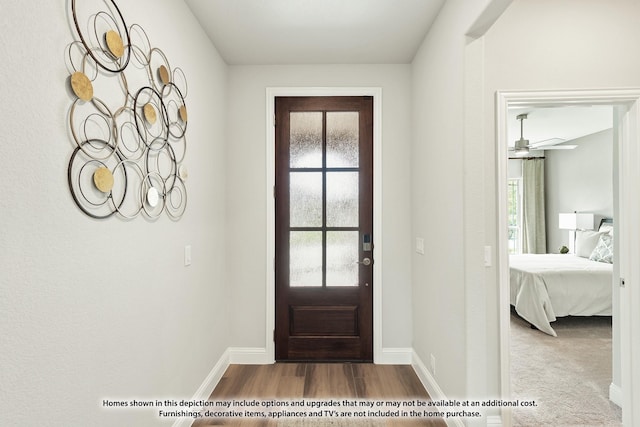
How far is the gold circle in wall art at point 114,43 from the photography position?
1247mm

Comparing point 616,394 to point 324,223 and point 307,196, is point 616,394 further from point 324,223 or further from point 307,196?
point 307,196

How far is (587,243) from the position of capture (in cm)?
491

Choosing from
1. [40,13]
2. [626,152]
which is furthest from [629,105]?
[40,13]

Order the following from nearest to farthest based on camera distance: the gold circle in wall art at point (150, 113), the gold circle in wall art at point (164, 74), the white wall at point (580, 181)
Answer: the gold circle in wall art at point (150, 113) → the gold circle in wall art at point (164, 74) → the white wall at point (580, 181)

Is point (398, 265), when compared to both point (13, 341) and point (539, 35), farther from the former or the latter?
point (13, 341)

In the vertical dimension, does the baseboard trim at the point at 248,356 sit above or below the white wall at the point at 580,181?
below

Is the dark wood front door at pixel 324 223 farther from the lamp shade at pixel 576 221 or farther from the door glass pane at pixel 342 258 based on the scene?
the lamp shade at pixel 576 221

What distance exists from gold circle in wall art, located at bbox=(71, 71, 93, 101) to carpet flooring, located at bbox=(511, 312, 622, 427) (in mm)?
2877

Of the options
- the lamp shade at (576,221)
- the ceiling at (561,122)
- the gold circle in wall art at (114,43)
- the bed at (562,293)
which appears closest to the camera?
the gold circle in wall art at (114,43)

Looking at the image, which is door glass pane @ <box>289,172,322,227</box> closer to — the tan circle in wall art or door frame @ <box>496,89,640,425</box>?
the tan circle in wall art

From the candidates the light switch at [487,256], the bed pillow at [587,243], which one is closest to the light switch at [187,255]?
the light switch at [487,256]

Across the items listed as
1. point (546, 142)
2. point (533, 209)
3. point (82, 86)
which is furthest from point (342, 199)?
point (533, 209)

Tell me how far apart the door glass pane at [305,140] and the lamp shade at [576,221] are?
5270mm

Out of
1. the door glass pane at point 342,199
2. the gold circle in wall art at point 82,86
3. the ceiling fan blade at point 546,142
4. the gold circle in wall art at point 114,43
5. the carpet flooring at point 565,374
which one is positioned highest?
the ceiling fan blade at point 546,142
